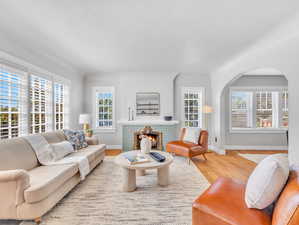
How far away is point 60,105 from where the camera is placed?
13.9ft

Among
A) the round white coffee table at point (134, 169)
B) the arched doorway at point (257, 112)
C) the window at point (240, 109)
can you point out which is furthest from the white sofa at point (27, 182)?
the window at point (240, 109)

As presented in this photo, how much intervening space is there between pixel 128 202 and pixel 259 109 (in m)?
5.40

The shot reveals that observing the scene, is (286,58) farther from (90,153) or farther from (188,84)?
(90,153)

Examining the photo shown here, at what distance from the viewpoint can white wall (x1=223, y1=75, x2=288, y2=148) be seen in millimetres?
5352

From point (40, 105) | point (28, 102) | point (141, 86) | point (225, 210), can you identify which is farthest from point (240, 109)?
point (28, 102)

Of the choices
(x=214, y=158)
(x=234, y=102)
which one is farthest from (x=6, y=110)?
(x=234, y=102)

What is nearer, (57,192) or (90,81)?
(57,192)

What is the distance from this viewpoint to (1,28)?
2396 mm

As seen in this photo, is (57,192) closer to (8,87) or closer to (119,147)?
(8,87)

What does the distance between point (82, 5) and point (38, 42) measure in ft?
5.20

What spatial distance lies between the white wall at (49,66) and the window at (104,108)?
565mm

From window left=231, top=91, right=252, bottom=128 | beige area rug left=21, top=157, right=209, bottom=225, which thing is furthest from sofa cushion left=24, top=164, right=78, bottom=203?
window left=231, top=91, right=252, bottom=128

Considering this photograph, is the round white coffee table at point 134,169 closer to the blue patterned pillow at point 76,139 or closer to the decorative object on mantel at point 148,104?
the blue patterned pillow at point 76,139

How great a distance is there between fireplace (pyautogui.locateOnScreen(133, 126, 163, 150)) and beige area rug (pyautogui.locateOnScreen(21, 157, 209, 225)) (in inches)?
74.5
